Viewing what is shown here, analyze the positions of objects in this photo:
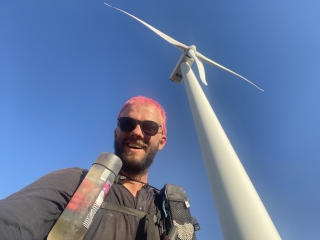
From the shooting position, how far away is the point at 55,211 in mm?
2945

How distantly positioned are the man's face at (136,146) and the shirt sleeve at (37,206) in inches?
Result: 53.7

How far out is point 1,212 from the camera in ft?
7.49

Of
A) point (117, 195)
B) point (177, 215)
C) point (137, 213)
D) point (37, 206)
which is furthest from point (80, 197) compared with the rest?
point (177, 215)

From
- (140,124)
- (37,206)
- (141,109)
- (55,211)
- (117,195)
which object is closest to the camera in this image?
(37,206)

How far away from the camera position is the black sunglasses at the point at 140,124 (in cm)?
515

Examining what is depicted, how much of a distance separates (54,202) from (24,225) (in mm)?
561

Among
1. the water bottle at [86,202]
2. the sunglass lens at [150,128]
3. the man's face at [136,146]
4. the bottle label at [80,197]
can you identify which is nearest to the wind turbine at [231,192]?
the sunglass lens at [150,128]

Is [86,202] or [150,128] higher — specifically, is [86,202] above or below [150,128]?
below

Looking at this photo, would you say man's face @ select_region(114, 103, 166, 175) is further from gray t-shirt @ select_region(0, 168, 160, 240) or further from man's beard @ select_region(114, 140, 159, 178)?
gray t-shirt @ select_region(0, 168, 160, 240)

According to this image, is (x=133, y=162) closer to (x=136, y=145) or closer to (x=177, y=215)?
(x=136, y=145)

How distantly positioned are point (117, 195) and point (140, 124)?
5.73 ft

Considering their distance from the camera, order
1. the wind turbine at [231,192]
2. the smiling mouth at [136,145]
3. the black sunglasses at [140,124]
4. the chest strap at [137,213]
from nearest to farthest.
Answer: the wind turbine at [231,192] < the chest strap at [137,213] < the smiling mouth at [136,145] < the black sunglasses at [140,124]

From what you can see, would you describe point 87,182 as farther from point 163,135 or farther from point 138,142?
point 163,135

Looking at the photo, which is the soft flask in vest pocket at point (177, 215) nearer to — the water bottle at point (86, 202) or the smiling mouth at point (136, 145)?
the smiling mouth at point (136, 145)
